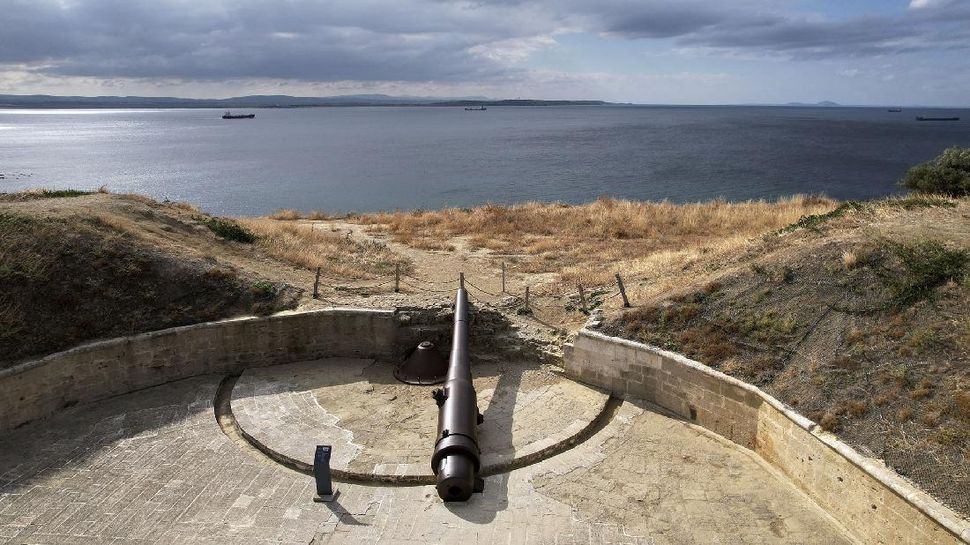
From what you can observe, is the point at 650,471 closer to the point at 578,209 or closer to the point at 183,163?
the point at 578,209

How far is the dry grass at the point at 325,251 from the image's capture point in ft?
61.7

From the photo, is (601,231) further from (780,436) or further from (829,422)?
(829,422)

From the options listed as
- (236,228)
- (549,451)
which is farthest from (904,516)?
(236,228)

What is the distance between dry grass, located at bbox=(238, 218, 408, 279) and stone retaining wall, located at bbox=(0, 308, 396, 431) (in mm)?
3858

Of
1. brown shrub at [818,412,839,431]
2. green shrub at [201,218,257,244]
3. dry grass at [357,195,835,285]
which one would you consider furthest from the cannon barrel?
green shrub at [201,218,257,244]

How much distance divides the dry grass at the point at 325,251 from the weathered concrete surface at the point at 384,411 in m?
4.98

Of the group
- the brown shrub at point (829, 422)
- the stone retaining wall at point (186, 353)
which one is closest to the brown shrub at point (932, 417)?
the brown shrub at point (829, 422)

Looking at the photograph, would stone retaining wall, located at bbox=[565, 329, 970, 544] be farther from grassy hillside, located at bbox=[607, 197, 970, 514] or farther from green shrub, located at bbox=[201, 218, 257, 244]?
green shrub, located at bbox=[201, 218, 257, 244]

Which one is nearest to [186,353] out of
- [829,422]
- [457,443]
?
[457,443]

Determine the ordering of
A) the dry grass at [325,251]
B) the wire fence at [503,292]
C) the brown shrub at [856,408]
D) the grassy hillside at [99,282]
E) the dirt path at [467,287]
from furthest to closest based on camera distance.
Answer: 1. the dry grass at [325,251]
2. the wire fence at [503,292]
3. the dirt path at [467,287]
4. the grassy hillside at [99,282]
5. the brown shrub at [856,408]

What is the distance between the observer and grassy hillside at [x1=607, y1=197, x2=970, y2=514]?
30.0ft

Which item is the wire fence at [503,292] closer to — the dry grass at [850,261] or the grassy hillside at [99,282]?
the grassy hillside at [99,282]

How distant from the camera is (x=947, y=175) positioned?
74.1ft

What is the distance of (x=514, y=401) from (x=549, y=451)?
1907mm
